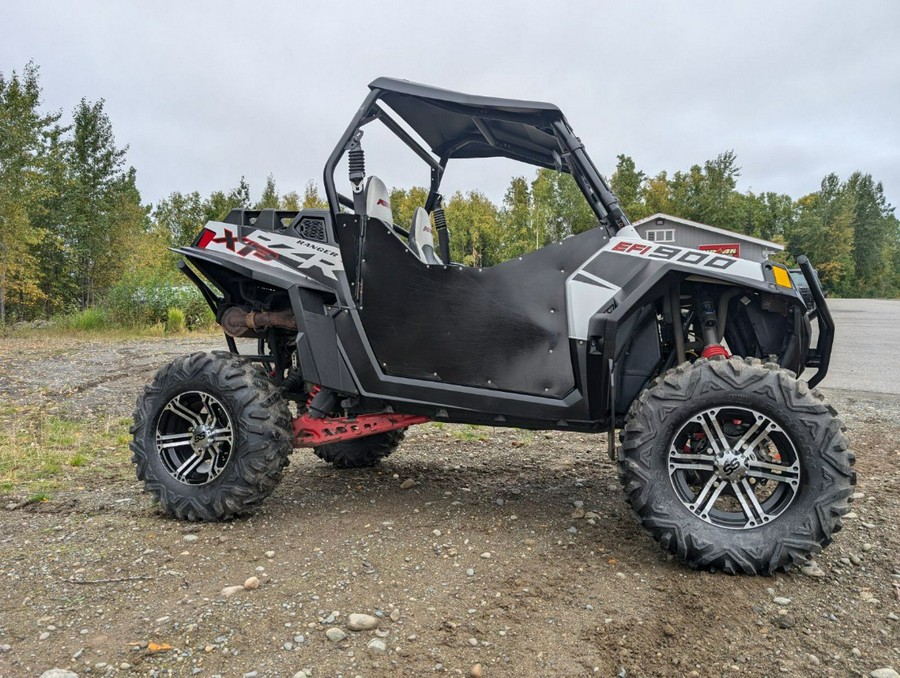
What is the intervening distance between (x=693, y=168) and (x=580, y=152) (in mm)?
52852

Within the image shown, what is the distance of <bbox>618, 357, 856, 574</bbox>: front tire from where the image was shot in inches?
108

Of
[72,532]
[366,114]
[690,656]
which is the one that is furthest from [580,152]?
[72,532]

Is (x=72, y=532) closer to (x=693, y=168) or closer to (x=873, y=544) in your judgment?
(x=873, y=544)

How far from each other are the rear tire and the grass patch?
1.52 m

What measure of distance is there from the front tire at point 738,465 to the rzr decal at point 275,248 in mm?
1924

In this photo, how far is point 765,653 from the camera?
2.19 m

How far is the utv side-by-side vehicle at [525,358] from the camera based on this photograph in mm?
2836

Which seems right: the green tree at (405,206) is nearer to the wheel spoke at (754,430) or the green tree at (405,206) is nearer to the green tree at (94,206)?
the wheel spoke at (754,430)

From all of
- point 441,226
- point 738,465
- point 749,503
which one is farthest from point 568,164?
point 749,503

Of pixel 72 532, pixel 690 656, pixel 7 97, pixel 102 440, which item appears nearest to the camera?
pixel 690 656

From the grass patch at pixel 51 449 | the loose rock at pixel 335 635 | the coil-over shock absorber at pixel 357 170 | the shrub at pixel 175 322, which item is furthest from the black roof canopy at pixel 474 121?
the shrub at pixel 175 322

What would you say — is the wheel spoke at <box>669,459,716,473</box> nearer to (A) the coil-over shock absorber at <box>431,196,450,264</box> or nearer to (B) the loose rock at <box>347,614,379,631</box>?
(B) the loose rock at <box>347,614,379,631</box>

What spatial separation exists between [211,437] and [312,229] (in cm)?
136

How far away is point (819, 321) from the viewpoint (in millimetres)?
3186
